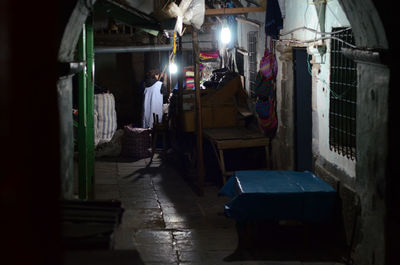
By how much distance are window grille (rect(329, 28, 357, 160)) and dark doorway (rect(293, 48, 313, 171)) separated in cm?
184

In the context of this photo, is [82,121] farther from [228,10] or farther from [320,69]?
[228,10]

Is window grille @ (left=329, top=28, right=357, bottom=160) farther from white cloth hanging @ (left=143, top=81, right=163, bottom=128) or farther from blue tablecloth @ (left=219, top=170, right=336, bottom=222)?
white cloth hanging @ (left=143, top=81, right=163, bottom=128)

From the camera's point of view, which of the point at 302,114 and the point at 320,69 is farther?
the point at 302,114

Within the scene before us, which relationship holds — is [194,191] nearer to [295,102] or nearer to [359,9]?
[295,102]

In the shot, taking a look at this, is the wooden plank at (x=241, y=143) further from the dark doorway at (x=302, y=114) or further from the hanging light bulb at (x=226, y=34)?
the hanging light bulb at (x=226, y=34)

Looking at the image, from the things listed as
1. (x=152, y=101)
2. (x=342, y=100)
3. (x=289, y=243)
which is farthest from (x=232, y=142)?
(x=152, y=101)

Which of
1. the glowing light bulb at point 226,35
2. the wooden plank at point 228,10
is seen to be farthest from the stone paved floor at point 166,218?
the glowing light bulb at point 226,35

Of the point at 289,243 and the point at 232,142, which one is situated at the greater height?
the point at 232,142

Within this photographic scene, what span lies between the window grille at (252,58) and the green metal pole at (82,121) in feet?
20.5

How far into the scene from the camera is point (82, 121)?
801cm

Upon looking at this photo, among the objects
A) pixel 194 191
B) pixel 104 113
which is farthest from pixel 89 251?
pixel 104 113

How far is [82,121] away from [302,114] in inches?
167

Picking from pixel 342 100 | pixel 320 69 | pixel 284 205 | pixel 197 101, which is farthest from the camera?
pixel 197 101

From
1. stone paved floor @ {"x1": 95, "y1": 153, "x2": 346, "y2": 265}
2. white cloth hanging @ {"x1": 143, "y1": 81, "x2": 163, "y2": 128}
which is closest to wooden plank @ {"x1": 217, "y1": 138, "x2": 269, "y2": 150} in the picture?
stone paved floor @ {"x1": 95, "y1": 153, "x2": 346, "y2": 265}
